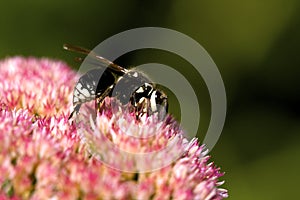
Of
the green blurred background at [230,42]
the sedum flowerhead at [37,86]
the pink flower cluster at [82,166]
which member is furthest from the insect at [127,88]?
the green blurred background at [230,42]

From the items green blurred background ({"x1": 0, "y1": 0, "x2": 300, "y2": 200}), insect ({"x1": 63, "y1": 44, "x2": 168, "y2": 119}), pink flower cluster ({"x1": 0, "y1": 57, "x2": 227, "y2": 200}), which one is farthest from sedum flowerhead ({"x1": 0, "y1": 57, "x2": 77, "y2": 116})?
green blurred background ({"x1": 0, "y1": 0, "x2": 300, "y2": 200})

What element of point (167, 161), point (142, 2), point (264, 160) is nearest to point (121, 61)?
point (142, 2)

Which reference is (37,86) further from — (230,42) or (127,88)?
(230,42)

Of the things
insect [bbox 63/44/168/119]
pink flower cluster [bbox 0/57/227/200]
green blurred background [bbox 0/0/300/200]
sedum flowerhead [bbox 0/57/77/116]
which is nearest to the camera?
pink flower cluster [bbox 0/57/227/200]

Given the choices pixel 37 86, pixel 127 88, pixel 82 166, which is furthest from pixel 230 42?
pixel 82 166

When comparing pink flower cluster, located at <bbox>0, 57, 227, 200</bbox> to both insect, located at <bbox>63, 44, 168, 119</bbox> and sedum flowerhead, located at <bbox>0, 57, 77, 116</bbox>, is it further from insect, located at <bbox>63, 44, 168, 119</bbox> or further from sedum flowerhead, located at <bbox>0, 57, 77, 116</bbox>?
sedum flowerhead, located at <bbox>0, 57, 77, 116</bbox>

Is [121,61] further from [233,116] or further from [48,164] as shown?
[48,164]
